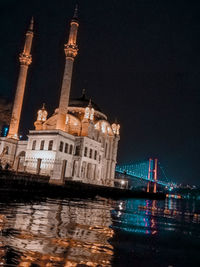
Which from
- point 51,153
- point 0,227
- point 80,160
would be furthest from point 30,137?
point 0,227

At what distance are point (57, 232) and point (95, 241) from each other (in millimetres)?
859

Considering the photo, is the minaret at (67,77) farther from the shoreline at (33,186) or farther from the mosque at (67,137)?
the shoreline at (33,186)

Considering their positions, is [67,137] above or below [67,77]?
below

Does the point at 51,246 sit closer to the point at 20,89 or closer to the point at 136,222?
the point at 136,222

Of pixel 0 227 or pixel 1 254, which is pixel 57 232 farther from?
pixel 1 254

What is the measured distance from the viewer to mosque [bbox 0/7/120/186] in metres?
40.7

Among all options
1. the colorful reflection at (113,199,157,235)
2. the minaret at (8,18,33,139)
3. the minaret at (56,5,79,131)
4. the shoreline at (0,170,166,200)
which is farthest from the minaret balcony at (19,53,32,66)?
the colorful reflection at (113,199,157,235)

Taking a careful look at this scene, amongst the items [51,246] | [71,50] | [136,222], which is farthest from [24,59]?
[51,246]

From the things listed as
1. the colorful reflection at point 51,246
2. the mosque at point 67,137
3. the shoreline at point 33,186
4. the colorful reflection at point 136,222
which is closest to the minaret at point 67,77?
the mosque at point 67,137

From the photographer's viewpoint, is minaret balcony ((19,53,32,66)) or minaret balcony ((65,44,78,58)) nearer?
minaret balcony ((65,44,78,58))

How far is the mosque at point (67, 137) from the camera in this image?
40.7 meters

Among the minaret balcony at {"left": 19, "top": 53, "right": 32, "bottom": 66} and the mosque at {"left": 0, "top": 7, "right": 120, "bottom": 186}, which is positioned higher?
the minaret balcony at {"left": 19, "top": 53, "right": 32, "bottom": 66}

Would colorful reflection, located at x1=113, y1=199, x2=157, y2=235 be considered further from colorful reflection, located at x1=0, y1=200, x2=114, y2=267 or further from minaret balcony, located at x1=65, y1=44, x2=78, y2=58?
minaret balcony, located at x1=65, y1=44, x2=78, y2=58

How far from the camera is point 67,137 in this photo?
41875 millimetres
